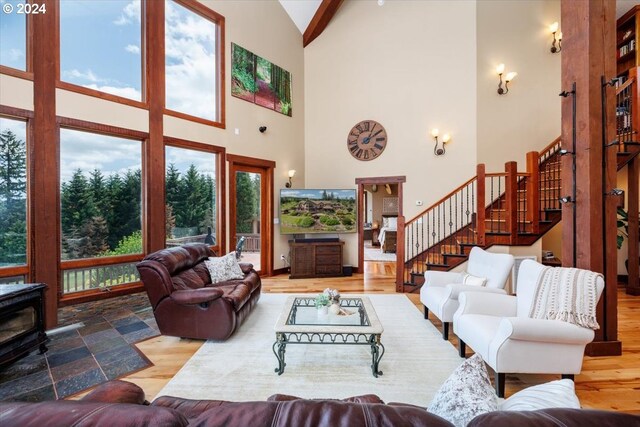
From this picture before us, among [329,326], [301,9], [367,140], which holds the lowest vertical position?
[329,326]

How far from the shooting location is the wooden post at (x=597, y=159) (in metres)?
2.67

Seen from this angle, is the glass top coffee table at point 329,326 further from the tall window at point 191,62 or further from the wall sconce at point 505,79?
the wall sconce at point 505,79

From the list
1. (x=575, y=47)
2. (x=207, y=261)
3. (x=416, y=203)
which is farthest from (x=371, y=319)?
(x=416, y=203)

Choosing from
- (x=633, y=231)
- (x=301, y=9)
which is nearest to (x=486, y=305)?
(x=633, y=231)

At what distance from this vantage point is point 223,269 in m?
3.87

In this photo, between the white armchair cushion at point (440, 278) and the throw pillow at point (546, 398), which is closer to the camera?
the throw pillow at point (546, 398)

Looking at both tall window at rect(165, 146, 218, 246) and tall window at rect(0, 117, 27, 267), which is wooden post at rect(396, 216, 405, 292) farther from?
tall window at rect(0, 117, 27, 267)

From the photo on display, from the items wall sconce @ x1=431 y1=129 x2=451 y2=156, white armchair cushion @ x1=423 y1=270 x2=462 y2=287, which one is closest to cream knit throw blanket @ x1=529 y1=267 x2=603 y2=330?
white armchair cushion @ x1=423 y1=270 x2=462 y2=287

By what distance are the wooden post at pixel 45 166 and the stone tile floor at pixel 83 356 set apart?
1.19ft

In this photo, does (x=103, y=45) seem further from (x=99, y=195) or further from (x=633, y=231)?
(x=633, y=231)

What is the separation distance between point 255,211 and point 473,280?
13.8 feet

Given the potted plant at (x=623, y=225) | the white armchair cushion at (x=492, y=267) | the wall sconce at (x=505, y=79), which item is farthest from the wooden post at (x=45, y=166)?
the potted plant at (x=623, y=225)

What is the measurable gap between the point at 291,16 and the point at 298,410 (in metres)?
7.49

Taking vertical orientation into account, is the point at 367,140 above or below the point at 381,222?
above
